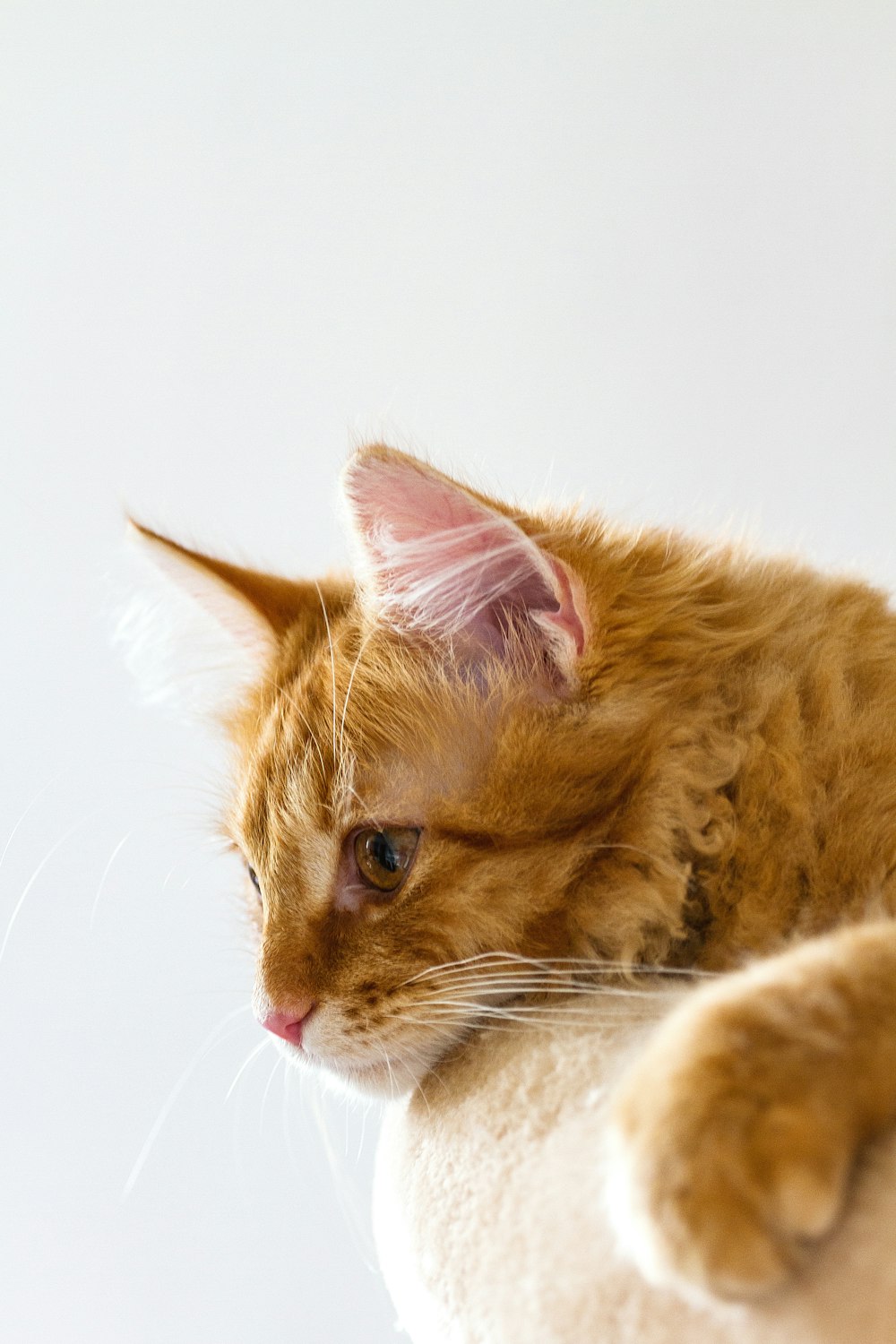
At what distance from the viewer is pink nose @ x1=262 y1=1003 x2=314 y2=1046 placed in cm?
108

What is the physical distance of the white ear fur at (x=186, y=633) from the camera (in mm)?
1406

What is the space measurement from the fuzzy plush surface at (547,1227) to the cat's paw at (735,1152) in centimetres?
3

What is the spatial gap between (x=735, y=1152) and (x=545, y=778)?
17.7 inches

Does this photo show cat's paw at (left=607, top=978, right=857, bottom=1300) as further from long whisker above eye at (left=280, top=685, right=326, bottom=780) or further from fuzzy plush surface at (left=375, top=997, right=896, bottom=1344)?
long whisker above eye at (left=280, top=685, right=326, bottom=780)

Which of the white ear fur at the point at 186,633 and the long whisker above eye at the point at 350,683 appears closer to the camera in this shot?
the long whisker above eye at the point at 350,683

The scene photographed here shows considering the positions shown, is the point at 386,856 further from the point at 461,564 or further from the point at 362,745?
the point at 461,564

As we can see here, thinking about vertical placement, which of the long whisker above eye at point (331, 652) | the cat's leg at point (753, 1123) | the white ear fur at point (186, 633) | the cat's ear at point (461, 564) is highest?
the cat's ear at point (461, 564)

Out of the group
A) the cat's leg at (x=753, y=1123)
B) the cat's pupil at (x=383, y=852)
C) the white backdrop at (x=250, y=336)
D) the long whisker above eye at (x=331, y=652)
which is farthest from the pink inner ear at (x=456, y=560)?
the white backdrop at (x=250, y=336)

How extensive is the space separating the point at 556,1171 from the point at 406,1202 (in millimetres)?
206

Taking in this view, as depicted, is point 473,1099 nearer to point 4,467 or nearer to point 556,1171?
point 556,1171

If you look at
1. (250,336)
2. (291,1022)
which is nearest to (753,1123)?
(291,1022)

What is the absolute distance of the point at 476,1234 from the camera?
2.81ft

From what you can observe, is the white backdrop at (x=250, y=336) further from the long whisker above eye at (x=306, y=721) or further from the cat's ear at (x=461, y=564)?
the cat's ear at (x=461, y=564)

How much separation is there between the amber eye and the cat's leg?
388 mm
